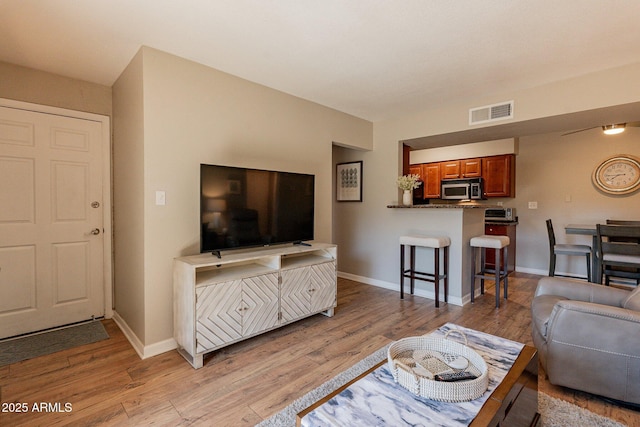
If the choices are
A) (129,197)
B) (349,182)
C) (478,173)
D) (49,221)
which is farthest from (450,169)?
(49,221)

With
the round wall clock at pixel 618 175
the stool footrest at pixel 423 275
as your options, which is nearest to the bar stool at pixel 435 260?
the stool footrest at pixel 423 275

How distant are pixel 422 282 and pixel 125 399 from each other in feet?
11.1

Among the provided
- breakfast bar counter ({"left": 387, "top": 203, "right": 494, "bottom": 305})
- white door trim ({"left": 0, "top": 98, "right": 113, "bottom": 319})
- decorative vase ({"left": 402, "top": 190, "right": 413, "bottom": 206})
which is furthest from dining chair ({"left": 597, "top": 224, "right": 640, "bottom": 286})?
white door trim ({"left": 0, "top": 98, "right": 113, "bottom": 319})

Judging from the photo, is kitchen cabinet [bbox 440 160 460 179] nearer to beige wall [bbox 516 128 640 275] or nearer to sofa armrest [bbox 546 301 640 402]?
beige wall [bbox 516 128 640 275]

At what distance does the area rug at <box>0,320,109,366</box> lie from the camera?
2.39 metres

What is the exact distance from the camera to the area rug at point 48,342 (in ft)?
7.84

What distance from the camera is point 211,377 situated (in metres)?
2.11

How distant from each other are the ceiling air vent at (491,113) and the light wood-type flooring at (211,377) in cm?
222

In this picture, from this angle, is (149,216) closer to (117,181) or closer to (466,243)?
(117,181)

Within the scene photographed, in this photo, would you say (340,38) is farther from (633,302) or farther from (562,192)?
(562,192)

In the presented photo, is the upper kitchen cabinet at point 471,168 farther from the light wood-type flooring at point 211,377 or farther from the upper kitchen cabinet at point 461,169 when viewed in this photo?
the light wood-type flooring at point 211,377

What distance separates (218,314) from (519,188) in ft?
18.3

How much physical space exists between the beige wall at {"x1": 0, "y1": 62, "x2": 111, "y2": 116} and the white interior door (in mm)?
129

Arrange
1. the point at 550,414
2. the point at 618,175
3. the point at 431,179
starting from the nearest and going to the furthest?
1. the point at 550,414
2. the point at 618,175
3. the point at 431,179
